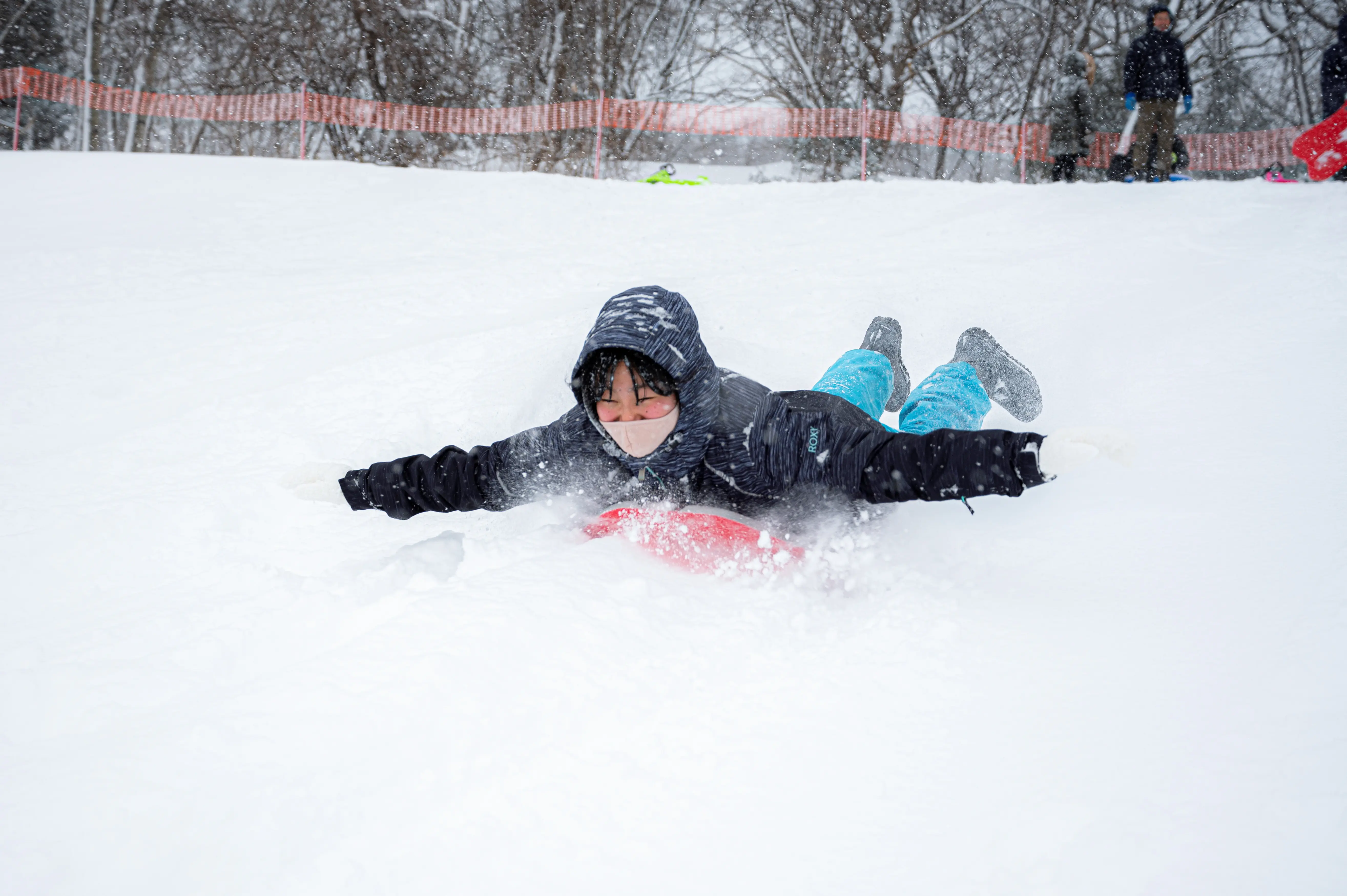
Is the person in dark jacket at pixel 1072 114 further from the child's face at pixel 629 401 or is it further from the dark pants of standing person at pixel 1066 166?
the child's face at pixel 629 401

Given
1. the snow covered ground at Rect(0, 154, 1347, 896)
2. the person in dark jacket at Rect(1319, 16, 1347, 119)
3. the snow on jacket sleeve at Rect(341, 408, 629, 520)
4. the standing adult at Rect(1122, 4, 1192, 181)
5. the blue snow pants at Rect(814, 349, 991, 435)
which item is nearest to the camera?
the snow covered ground at Rect(0, 154, 1347, 896)

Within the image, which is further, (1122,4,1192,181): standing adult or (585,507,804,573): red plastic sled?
(1122,4,1192,181): standing adult

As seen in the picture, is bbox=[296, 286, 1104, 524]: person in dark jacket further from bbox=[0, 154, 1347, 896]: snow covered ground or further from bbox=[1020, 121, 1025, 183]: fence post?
bbox=[1020, 121, 1025, 183]: fence post

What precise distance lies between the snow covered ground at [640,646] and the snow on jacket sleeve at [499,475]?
119 mm

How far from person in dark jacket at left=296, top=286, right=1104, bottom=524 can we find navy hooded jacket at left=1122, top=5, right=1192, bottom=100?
5.85m

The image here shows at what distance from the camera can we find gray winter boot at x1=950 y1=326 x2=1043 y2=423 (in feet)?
9.73

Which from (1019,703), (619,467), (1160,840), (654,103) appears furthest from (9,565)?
(654,103)

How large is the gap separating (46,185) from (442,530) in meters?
5.71

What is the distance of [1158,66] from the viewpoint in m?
6.63

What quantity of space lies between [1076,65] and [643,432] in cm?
758

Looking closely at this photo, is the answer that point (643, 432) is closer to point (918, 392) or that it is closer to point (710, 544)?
point (710, 544)

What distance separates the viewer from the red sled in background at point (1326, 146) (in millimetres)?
6012

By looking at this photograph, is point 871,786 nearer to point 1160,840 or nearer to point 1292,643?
point 1160,840

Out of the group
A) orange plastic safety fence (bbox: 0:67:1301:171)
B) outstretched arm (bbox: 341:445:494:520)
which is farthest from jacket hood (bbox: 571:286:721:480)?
orange plastic safety fence (bbox: 0:67:1301:171)
